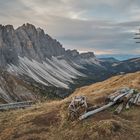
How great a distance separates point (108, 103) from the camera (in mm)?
35188

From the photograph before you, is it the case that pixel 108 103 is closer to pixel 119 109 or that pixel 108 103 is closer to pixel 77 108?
pixel 119 109

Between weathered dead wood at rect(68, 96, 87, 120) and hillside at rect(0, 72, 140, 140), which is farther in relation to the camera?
weathered dead wood at rect(68, 96, 87, 120)

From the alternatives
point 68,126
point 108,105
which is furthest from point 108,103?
point 68,126

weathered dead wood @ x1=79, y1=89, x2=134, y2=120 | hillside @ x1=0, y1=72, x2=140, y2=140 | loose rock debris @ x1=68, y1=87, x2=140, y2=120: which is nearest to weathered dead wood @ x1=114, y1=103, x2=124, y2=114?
loose rock debris @ x1=68, y1=87, x2=140, y2=120

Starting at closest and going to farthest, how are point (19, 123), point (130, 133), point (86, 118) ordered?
point (130, 133) < point (86, 118) < point (19, 123)

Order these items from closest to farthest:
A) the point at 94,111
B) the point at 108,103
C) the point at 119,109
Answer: the point at 94,111, the point at 119,109, the point at 108,103

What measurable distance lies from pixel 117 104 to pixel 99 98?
195 centimetres

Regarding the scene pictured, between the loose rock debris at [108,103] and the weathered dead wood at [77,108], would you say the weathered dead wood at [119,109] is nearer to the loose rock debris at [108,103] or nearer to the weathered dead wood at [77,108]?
the loose rock debris at [108,103]

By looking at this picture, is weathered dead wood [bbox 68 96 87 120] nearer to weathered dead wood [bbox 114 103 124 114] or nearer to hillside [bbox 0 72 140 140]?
hillside [bbox 0 72 140 140]

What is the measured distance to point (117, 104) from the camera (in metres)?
35.5

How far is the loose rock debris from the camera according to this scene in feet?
107

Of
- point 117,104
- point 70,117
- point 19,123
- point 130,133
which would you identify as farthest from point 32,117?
point 130,133

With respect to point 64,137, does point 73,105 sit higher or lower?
higher

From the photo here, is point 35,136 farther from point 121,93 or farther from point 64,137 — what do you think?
point 121,93
